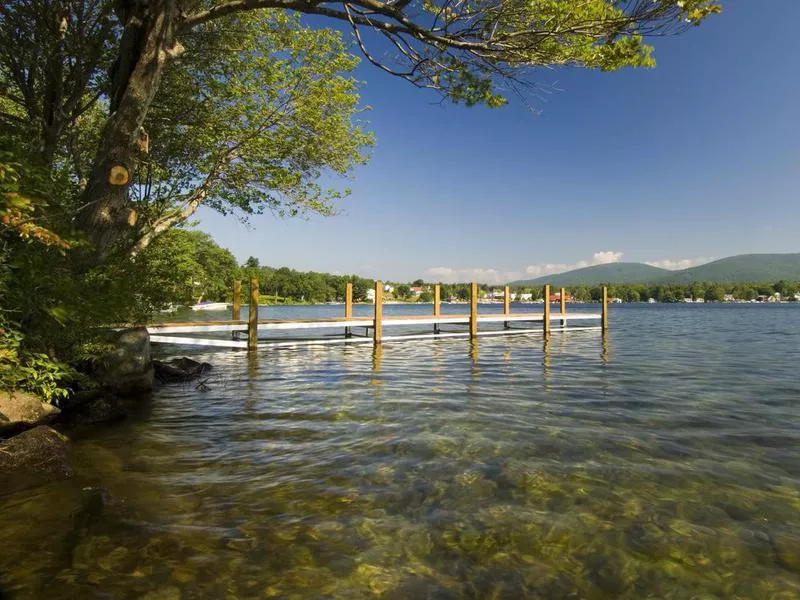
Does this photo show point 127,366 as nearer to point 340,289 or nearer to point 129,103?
point 129,103

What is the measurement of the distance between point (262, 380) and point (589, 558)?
399 inches

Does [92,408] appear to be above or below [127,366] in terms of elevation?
below

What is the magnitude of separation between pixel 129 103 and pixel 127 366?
5.38 m

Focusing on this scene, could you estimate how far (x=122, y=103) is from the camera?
277 inches

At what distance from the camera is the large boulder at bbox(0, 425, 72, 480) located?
502 cm

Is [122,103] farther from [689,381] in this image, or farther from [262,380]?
[689,381]

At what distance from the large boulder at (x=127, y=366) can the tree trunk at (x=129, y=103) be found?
294 centimetres

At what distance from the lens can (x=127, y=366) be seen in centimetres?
948

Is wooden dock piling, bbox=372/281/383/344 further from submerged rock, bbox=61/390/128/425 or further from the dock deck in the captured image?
submerged rock, bbox=61/390/128/425

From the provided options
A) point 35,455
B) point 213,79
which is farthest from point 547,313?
point 35,455

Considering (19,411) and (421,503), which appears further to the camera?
Answer: (19,411)

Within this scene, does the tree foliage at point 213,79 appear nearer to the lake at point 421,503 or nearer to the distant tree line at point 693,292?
the lake at point 421,503

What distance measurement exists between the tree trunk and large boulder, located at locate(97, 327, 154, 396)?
2943mm

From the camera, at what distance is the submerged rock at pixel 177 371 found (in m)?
12.0
